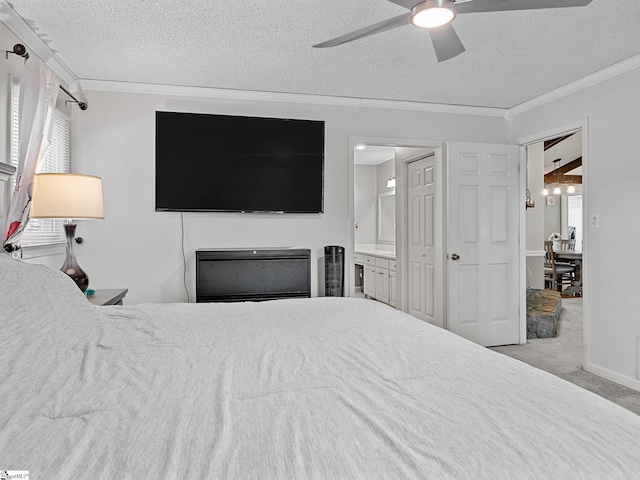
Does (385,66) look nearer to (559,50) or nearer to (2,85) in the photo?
(559,50)

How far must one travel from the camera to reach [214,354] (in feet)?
3.99

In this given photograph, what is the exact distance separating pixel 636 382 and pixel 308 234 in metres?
2.91

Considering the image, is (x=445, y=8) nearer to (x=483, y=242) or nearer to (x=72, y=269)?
(x=72, y=269)

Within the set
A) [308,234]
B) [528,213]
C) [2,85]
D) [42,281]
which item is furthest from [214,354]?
[528,213]

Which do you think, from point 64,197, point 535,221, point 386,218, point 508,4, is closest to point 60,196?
point 64,197

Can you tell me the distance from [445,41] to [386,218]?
5.08 meters

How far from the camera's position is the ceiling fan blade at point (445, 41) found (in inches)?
80.6

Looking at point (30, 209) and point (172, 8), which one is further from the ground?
point (172, 8)

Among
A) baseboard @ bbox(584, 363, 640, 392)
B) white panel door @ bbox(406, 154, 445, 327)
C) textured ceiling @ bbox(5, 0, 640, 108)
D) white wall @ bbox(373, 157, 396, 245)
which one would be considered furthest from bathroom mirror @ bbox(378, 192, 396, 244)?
baseboard @ bbox(584, 363, 640, 392)

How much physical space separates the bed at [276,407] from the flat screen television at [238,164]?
2.21 metres

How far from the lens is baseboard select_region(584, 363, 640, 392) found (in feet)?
9.75

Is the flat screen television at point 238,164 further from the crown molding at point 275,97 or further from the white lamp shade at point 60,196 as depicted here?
the white lamp shade at point 60,196

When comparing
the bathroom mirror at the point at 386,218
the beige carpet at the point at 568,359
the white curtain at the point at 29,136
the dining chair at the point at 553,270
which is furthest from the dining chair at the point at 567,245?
the white curtain at the point at 29,136

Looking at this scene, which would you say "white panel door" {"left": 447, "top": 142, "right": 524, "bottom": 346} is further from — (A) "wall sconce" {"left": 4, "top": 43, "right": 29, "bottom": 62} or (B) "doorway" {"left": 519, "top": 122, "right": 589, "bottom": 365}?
(A) "wall sconce" {"left": 4, "top": 43, "right": 29, "bottom": 62}
